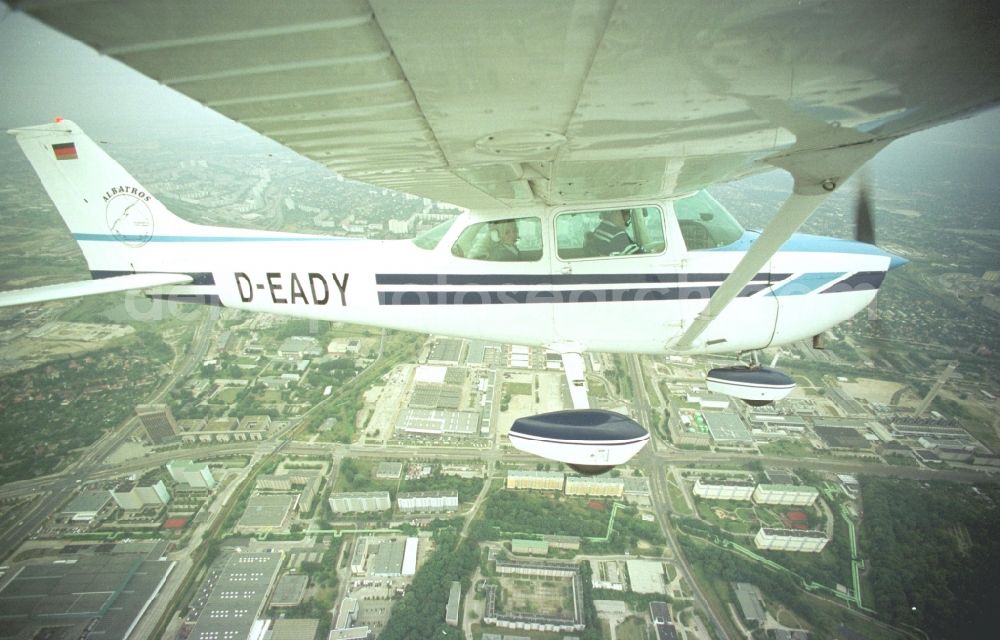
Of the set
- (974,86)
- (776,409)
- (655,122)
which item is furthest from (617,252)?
(776,409)

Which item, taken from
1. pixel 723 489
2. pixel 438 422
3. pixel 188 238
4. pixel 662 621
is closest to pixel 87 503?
pixel 438 422

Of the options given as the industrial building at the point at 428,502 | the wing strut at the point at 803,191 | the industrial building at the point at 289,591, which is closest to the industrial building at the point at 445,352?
the industrial building at the point at 428,502

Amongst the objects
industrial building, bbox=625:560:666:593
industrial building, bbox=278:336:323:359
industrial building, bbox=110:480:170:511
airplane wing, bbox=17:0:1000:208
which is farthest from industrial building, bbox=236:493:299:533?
airplane wing, bbox=17:0:1000:208

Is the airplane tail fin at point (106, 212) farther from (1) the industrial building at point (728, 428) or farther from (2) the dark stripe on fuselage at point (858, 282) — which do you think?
(1) the industrial building at point (728, 428)

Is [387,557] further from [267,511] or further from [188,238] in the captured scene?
[188,238]

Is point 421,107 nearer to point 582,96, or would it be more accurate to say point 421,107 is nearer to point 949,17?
point 582,96

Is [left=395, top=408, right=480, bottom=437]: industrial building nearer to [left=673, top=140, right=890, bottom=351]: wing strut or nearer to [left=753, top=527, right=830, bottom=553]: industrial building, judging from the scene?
[left=753, top=527, right=830, bottom=553]: industrial building

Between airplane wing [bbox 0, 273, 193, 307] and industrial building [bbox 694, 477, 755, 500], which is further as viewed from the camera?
industrial building [bbox 694, 477, 755, 500]
